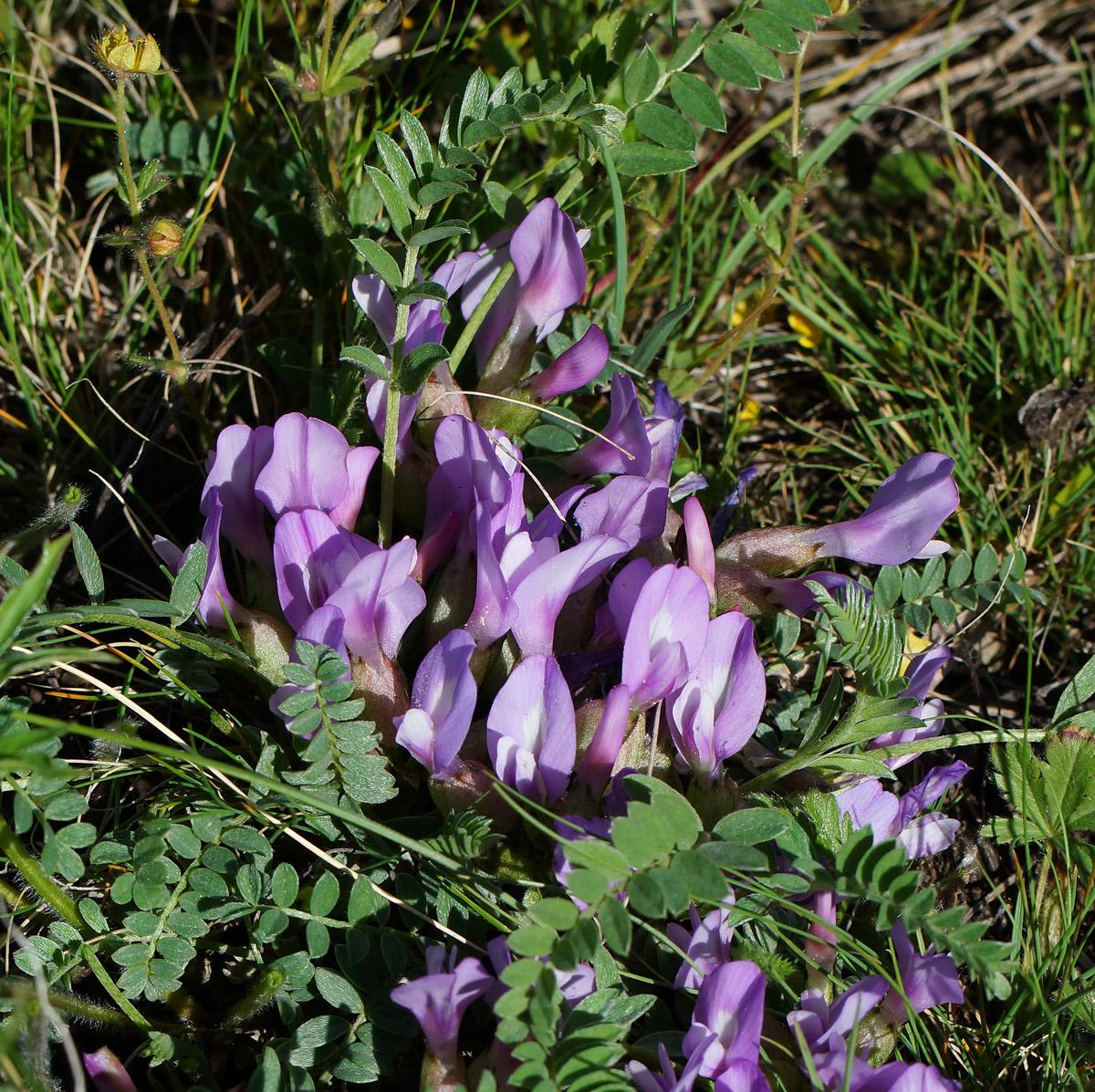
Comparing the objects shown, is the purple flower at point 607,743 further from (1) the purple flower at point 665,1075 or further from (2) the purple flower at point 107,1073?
(2) the purple flower at point 107,1073

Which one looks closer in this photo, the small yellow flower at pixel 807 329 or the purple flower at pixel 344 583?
the purple flower at pixel 344 583

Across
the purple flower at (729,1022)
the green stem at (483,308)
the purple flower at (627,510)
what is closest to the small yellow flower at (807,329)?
the green stem at (483,308)

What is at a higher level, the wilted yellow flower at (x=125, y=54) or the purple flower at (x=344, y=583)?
the wilted yellow flower at (x=125, y=54)

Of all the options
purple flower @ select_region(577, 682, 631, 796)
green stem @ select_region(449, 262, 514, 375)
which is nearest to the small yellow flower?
green stem @ select_region(449, 262, 514, 375)

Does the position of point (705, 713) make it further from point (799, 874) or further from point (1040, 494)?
point (1040, 494)

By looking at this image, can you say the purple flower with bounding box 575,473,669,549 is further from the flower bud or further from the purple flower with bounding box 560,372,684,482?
the flower bud

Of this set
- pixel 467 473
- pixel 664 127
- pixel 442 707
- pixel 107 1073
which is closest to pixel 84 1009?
pixel 107 1073
